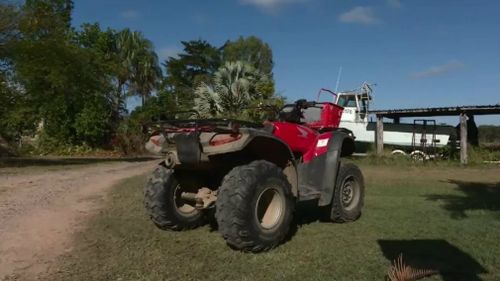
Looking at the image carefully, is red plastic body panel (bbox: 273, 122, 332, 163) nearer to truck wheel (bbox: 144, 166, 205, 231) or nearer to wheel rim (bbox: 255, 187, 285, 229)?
wheel rim (bbox: 255, 187, 285, 229)

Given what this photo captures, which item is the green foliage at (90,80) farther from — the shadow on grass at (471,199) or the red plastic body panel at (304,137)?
the shadow on grass at (471,199)

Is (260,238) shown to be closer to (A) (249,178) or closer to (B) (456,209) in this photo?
(A) (249,178)

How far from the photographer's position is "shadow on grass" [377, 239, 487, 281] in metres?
5.15

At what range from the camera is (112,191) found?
1228cm

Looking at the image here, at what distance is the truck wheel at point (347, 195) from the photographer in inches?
311

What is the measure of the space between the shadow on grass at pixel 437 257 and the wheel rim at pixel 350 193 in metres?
1.72

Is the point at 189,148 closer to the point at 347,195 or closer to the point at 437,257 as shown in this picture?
the point at 437,257

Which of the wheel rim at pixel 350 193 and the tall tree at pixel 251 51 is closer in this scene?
the wheel rim at pixel 350 193

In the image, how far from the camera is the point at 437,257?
5781 millimetres

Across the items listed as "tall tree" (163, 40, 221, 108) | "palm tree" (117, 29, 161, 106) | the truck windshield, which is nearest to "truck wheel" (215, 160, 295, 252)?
the truck windshield

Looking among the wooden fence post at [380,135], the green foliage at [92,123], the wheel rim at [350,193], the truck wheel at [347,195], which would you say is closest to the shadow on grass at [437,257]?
the truck wheel at [347,195]

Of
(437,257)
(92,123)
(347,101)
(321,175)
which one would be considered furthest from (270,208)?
(92,123)

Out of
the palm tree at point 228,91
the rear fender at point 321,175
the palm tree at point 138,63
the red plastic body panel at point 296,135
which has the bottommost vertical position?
the rear fender at point 321,175

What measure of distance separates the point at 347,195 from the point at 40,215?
16.1 ft
